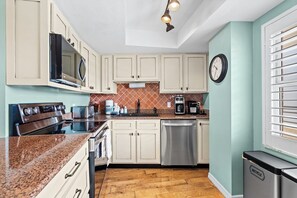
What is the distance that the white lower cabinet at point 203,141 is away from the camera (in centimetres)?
328

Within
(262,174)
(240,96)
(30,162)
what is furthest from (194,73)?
(30,162)

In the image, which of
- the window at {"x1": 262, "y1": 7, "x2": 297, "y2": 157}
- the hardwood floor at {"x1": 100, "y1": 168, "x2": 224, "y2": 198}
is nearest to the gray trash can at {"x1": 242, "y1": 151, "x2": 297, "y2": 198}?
the window at {"x1": 262, "y1": 7, "x2": 297, "y2": 157}

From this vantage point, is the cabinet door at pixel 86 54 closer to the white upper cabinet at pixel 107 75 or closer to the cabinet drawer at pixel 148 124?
the white upper cabinet at pixel 107 75

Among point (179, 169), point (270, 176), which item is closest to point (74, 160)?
point (270, 176)

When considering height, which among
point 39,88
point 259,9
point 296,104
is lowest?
point 296,104

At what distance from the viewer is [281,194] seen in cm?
150

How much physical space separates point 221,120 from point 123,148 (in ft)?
5.66

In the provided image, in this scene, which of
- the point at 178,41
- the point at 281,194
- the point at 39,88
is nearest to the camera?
the point at 281,194

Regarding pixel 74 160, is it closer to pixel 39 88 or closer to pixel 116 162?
pixel 39 88

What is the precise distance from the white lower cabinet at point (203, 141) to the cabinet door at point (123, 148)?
1.13 metres

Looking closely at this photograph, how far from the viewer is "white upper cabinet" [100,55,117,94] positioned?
362cm

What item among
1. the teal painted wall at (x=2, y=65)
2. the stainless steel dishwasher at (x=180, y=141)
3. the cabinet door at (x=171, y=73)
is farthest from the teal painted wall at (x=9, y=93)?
the cabinet door at (x=171, y=73)

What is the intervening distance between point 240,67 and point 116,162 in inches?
96.3

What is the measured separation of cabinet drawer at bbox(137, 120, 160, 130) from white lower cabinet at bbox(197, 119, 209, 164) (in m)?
0.71
